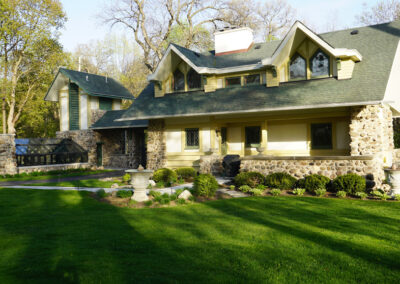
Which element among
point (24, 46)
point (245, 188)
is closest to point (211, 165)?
point (245, 188)

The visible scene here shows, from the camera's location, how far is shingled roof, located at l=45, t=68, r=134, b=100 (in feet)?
83.1

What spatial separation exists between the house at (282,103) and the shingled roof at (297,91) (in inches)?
1.8

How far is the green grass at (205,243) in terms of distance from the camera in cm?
500

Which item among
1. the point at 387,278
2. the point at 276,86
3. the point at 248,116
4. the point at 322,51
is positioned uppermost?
the point at 322,51

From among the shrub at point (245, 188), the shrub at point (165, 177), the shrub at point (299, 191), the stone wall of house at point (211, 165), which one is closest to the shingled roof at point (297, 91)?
the stone wall of house at point (211, 165)

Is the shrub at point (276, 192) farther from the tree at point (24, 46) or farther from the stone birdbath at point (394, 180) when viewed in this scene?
the tree at point (24, 46)

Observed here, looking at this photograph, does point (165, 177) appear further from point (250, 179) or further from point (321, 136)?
point (321, 136)

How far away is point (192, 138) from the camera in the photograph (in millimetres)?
18703

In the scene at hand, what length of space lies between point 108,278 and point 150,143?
15100mm

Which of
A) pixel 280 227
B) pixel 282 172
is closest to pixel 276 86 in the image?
pixel 282 172

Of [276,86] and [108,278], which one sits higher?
[276,86]

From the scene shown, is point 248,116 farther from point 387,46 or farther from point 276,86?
point 387,46

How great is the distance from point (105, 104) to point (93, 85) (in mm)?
1862

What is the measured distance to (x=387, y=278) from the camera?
4.80 meters
